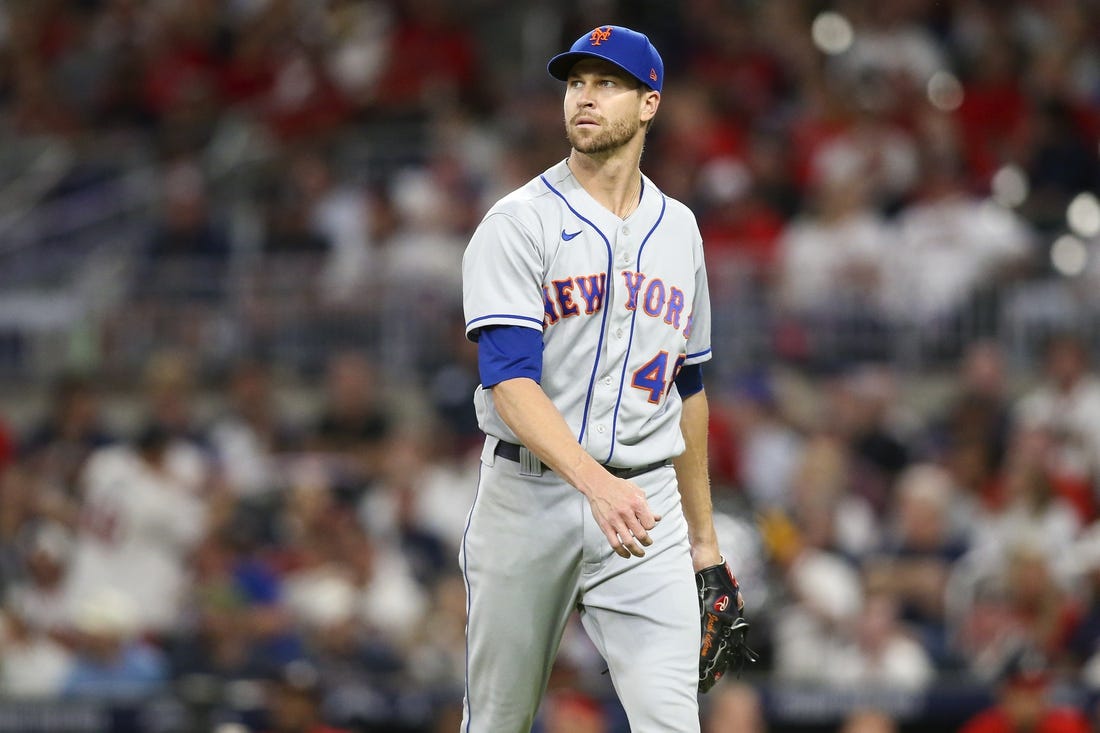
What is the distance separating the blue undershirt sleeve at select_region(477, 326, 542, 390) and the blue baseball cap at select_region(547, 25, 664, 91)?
24.6 inches

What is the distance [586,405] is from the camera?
166 inches

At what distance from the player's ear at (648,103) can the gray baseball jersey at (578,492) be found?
0.24 metres

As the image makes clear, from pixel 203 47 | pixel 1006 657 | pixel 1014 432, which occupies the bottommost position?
pixel 1006 657

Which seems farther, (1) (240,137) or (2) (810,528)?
(1) (240,137)

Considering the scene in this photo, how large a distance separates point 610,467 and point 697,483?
0.39m

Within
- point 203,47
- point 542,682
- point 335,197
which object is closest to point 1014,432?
point 335,197

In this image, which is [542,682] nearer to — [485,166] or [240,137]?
[485,166]

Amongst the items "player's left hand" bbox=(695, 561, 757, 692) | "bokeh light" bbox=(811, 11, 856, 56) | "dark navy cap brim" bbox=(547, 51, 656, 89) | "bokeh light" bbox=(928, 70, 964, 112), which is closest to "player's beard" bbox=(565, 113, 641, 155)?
"dark navy cap brim" bbox=(547, 51, 656, 89)

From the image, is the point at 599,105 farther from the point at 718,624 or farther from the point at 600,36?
the point at 718,624

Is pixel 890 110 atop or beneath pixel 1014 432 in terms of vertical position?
atop

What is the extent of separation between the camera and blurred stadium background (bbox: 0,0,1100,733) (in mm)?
8188

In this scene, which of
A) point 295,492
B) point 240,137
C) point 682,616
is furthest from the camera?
point 240,137

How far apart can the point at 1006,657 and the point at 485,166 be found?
524cm

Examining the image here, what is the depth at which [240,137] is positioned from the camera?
12586 mm
